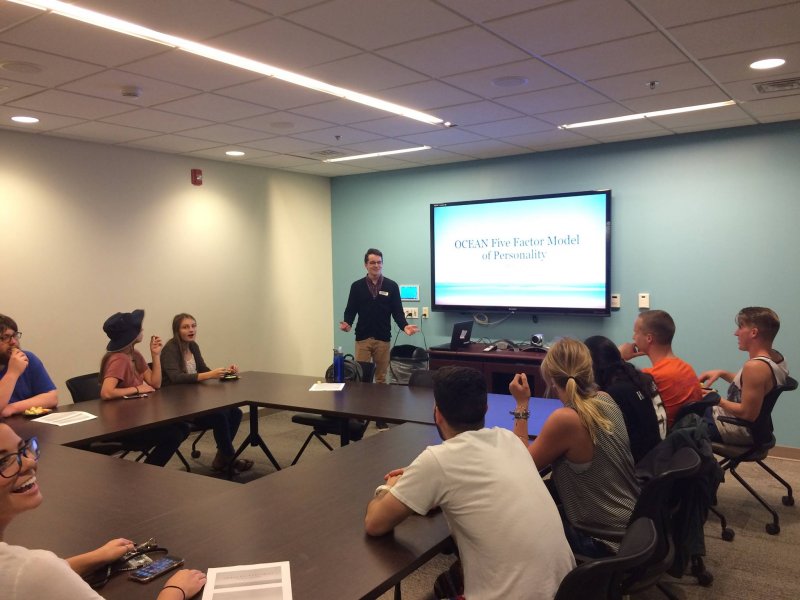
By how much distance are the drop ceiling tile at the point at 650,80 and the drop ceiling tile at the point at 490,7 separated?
124 cm

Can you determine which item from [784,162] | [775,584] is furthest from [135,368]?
[784,162]

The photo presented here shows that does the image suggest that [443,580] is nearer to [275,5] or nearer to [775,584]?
[775,584]

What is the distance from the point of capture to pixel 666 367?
3.33 meters

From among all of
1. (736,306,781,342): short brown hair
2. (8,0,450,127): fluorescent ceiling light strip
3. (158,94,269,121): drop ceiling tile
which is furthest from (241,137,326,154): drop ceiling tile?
(736,306,781,342): short brown hair

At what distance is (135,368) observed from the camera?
421 cm

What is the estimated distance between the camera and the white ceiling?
278 cm

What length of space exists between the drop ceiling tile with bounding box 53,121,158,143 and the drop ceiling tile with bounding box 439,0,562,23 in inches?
125

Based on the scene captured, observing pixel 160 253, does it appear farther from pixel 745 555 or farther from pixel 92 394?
pixel 745 555

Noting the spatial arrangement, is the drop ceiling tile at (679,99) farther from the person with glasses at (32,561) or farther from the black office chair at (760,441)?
the person with glasses at (32,561)

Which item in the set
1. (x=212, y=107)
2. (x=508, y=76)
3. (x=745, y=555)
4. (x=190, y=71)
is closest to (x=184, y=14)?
(x=190, y=71)

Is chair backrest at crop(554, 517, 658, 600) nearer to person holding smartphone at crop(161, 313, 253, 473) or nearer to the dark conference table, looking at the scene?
the dark conference table

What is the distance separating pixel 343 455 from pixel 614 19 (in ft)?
7.57

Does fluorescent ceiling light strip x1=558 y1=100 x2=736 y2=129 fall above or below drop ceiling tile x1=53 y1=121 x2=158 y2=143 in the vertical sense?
above

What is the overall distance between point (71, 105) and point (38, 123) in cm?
71
